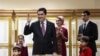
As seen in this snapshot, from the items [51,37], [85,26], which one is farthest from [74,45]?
[51,37]

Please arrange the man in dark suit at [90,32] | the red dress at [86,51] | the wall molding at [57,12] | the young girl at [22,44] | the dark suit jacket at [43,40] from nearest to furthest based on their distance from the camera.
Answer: the dark suit jacket at [43,40] → the red dress at [86,51] → the man in dark suit at [90,32] → the young girl at [22,44] → the wall molding at [57,12]

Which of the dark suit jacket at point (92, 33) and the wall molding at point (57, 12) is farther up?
the wall molding at point (57, 12)

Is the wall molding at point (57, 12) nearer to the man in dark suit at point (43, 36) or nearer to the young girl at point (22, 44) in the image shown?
the young girl at point (22, 44)

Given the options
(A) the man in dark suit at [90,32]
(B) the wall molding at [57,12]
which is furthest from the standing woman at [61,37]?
(B) the wall molding at [57,12]

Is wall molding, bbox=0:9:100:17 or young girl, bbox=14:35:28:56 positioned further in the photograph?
wall molding, bbox=0:9:100:17

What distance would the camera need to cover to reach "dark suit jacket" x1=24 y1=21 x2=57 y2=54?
4.93 m

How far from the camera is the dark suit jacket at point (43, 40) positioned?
4.93 meters

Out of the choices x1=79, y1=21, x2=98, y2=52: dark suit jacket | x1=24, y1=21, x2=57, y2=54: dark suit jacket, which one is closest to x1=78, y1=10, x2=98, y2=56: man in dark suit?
x1=79, y1=21, x2=98, y2=52: dark suit jacket

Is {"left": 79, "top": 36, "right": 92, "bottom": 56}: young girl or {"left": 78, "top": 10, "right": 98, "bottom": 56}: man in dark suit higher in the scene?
{"left": 78, "top": 10, "right": 98, "bottom": 56}: man in dark suit

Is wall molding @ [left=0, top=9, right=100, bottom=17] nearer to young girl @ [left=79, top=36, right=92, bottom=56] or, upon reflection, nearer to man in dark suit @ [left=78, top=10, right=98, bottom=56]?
man in dark suit @ [left=78, top=10, right=98, bottom=56]

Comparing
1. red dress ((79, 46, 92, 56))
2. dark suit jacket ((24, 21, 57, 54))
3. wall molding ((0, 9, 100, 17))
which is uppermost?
wall molding ((0, 9, 100, 17))

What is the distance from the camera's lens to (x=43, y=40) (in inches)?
194

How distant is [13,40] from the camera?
7488mm

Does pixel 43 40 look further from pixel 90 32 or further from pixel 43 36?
pixel 90 32
